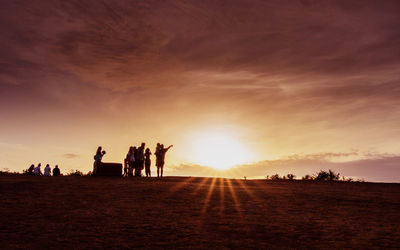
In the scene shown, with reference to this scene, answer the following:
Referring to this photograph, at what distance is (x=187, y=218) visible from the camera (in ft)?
39.5

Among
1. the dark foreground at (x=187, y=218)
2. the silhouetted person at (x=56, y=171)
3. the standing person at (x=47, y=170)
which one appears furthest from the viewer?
the silhouetted person at (x=56, y=171)

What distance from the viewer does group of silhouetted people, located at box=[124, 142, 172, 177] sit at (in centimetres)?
2502

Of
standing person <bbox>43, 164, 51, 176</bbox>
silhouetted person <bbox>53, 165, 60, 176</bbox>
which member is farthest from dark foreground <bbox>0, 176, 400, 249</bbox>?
silhouetted person <bbox>53, 165, 60, 176</bbox>

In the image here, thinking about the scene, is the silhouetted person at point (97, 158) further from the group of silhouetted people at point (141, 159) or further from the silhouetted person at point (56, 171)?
the silhouetted person at point (56, 171)

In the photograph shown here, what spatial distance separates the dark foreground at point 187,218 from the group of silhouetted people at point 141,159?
6470mm

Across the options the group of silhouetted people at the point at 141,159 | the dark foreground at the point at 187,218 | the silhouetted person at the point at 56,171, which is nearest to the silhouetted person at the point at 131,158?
the group of silhouetted people at the point at 141,159

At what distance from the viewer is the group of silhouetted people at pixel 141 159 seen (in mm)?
25016

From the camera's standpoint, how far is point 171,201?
49.6 ft

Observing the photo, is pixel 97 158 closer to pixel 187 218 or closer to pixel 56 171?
pixel 56 171

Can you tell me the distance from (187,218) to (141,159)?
47.0 feet

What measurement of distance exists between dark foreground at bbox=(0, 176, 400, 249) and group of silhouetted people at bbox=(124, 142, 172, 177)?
21.2 ft

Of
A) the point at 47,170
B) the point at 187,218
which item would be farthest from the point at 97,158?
the point at 187,218

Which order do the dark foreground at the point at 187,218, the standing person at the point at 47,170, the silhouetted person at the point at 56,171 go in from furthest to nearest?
the silhouetted person at the point at 56,171 → the standing person at the point at 47,170 → the dark foreground at the point at 187,218

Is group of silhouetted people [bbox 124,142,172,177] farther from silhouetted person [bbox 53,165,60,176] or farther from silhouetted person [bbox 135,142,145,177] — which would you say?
silhouetted person [bbox 53,165,60,176]
